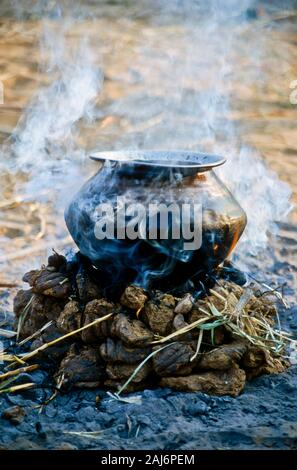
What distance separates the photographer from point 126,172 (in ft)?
11.4

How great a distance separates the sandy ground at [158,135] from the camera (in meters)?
2.95

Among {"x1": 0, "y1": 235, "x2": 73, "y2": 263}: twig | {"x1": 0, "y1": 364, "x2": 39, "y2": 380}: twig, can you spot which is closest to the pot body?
{"x1": 0, "y1": 364, "x2": 39, "y2": 380}: twig

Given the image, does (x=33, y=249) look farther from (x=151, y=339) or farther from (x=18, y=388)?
(x=151, y=339)

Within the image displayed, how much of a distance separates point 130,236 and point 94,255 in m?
0.28

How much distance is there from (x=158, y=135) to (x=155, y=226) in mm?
4171

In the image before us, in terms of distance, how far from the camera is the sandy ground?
116 inches

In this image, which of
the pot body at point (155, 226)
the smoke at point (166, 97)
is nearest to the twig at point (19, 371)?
the pot body at point (155, 226)

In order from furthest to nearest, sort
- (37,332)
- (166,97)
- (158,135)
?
1. (166,97)
2. (158,135)
3. (37,332)

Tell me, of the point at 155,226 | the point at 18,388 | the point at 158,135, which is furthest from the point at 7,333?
the point at 158,135

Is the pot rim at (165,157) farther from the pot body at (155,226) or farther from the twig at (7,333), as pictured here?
the twig at (7,333)

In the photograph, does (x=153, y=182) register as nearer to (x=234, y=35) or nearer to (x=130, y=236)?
(x=130, y=236)

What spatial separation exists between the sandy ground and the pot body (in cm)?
70

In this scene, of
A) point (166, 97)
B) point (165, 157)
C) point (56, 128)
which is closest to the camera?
point (165, 157)

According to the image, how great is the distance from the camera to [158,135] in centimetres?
739
